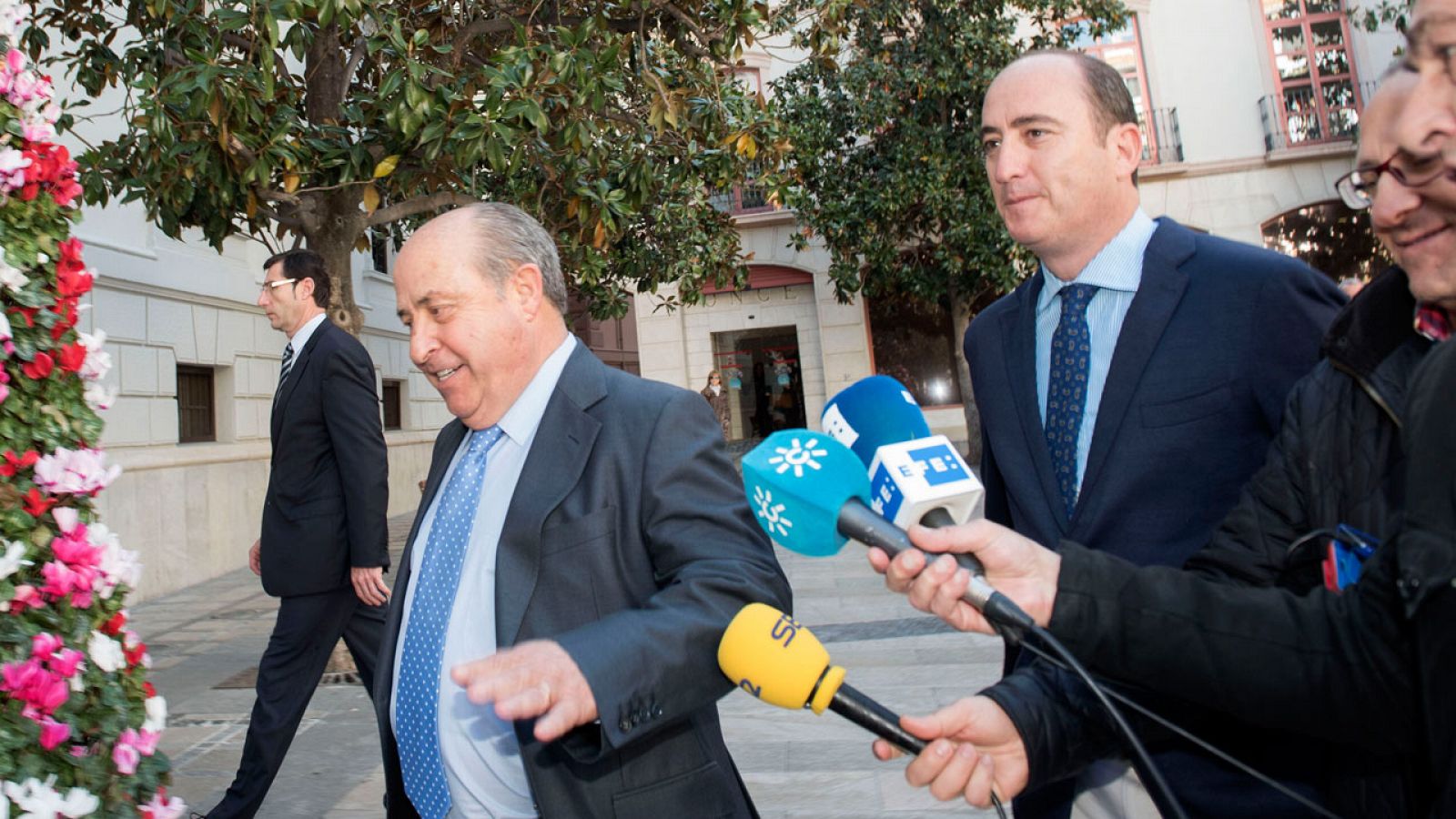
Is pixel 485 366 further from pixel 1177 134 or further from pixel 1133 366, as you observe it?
pixel 1177 134

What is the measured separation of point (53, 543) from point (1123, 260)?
229 centimetres

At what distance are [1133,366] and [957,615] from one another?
755 millimetres

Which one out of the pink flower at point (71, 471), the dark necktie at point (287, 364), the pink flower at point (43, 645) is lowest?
the pink flower at point (43, 645)

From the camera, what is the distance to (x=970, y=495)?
1.13 meters

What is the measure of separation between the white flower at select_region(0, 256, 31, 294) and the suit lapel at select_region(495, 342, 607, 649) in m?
1.15

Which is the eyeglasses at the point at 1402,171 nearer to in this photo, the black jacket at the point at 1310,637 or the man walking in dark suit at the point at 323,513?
the black jacket at the point at 1310,637

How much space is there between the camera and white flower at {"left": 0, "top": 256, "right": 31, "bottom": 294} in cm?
207

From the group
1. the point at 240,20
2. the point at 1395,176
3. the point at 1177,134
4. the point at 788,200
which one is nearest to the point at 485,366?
the point at 1395,176

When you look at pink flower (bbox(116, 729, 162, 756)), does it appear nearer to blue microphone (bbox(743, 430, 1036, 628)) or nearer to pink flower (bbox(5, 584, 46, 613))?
pink flower (bbox(5, 584, 46, 613))

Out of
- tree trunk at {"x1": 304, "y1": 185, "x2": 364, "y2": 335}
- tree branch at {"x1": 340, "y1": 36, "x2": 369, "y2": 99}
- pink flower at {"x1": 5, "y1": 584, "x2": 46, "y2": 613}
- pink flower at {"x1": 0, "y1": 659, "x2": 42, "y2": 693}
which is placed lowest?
pink flower at {"x1": 0, "y1": 659, "x2": 42, "y2": 693}

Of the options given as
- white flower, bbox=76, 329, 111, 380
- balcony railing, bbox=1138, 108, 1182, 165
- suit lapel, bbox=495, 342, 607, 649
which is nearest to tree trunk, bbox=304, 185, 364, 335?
white flower, bbox=76, 329, 111, 380

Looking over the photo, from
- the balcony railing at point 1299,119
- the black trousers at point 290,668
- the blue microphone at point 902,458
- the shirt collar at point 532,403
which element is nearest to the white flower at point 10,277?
the shirt collar at point 532,403

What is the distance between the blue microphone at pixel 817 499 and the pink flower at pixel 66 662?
5.47ft

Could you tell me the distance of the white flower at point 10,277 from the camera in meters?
2.07
